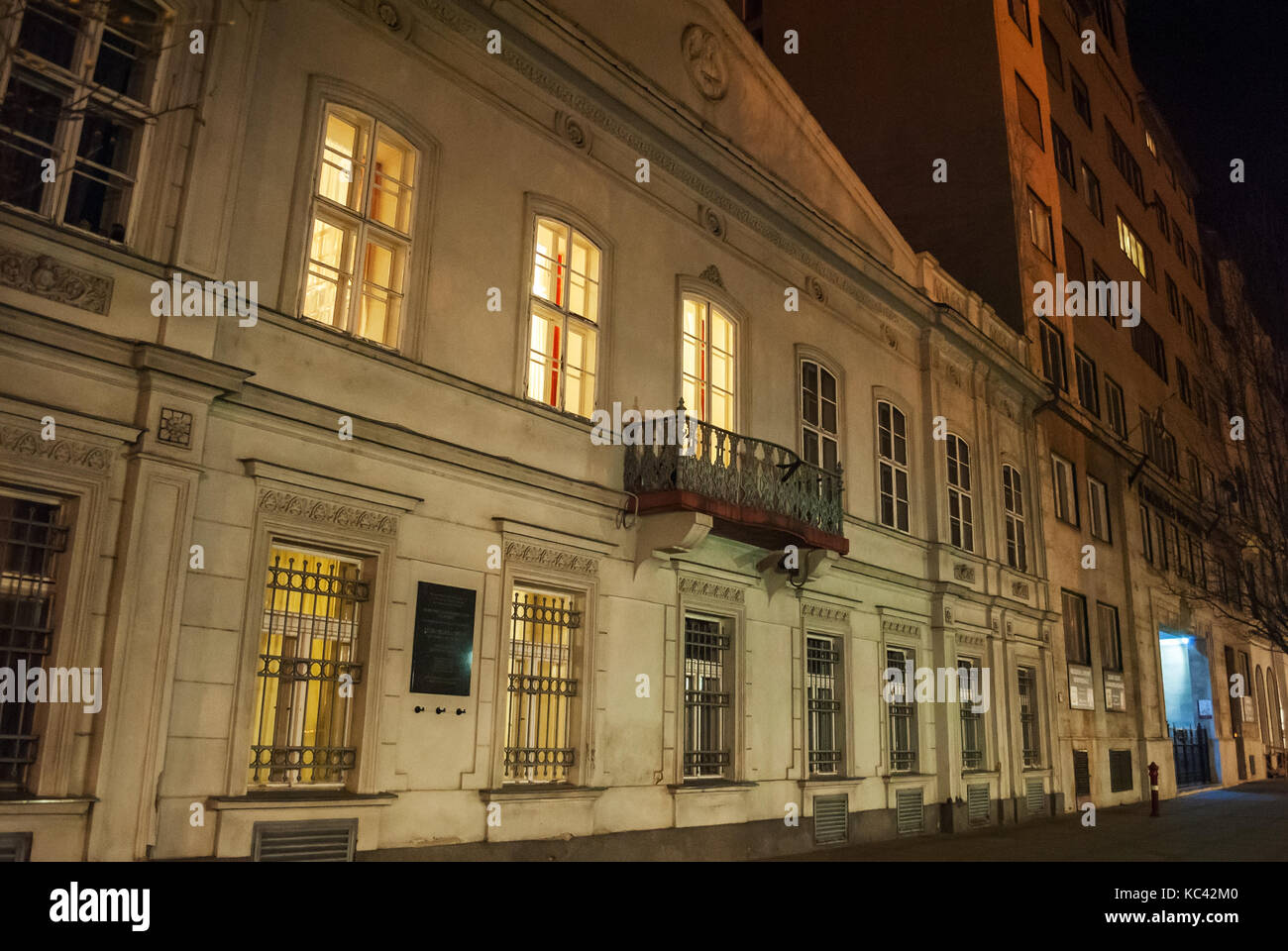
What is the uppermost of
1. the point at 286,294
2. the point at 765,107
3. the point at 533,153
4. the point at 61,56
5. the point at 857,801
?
the point at 765,107

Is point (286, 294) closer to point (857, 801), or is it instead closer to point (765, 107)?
point (765, 107)

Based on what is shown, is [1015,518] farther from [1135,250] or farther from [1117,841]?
[1135,250]

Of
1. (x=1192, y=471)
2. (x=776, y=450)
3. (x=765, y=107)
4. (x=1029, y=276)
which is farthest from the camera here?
(x=1192, y=471)

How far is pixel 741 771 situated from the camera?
556 inches

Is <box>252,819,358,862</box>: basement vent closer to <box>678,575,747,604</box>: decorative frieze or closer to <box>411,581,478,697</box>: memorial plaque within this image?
<box>411,581,478,697</box>: memorial plaque

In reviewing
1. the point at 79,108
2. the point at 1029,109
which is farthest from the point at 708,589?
the point at 1029,109

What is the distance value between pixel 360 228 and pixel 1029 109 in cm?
2377

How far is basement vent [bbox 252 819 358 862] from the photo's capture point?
8.71 m

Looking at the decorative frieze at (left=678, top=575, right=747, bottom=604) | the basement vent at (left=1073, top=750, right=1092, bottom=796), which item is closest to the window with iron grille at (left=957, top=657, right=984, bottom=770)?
the basement vent at (left=1073, top=750, right=1092, bottom=796)

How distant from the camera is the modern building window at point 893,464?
61.5 ft

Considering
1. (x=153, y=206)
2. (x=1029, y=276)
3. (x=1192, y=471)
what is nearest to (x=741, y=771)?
(x=153, y=206)

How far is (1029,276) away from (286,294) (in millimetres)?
21348

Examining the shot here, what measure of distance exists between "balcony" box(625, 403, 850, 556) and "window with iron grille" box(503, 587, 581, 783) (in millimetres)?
1888

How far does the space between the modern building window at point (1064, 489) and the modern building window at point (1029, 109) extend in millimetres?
9015
